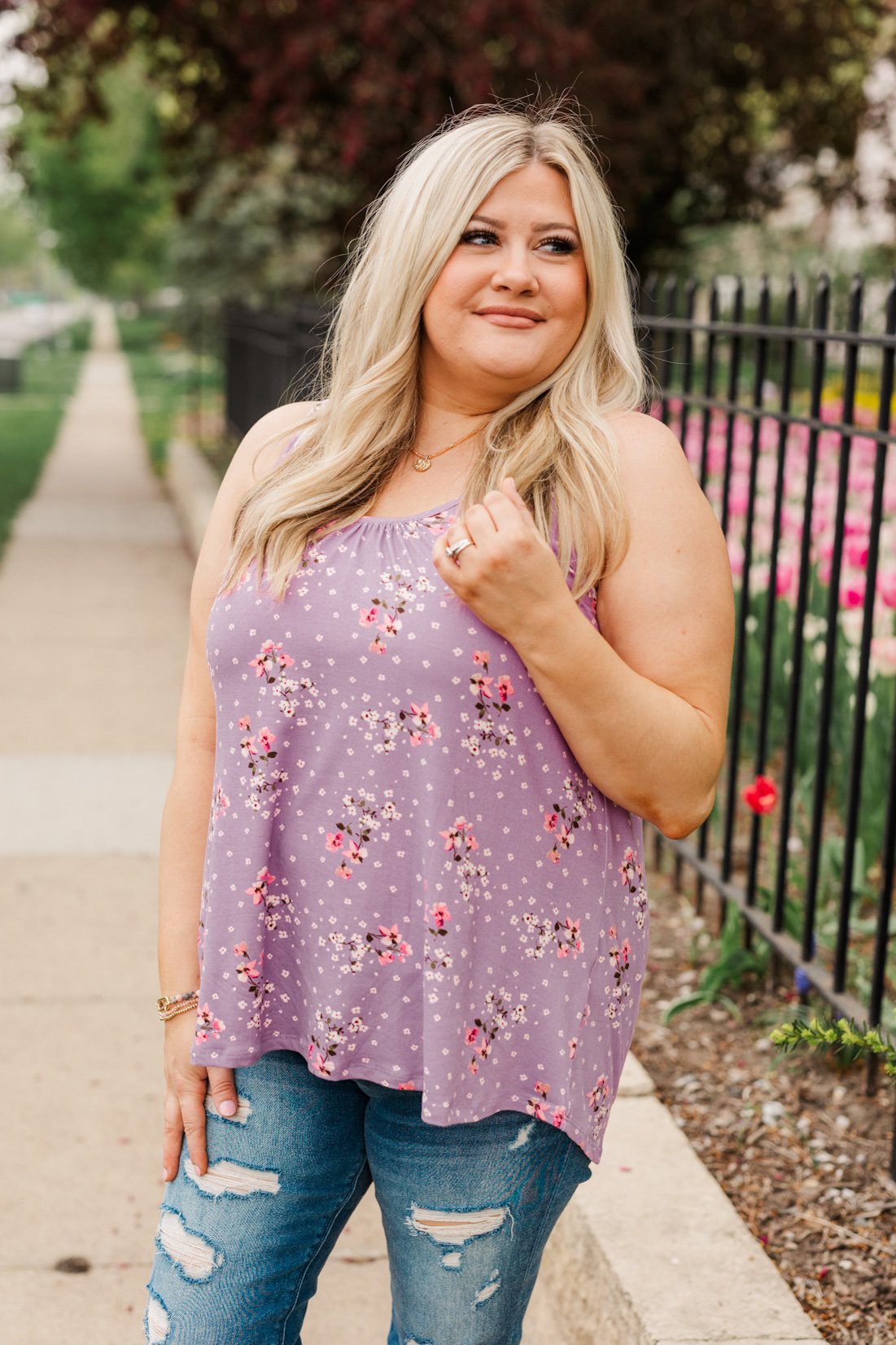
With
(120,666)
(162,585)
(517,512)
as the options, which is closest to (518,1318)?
(517,512)

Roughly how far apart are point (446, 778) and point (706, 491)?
3256 millimetres

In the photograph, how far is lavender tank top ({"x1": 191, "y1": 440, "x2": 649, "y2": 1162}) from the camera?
1.55 meters

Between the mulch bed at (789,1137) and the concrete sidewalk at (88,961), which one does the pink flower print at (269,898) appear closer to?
the concrete sidewalk at (88,961)

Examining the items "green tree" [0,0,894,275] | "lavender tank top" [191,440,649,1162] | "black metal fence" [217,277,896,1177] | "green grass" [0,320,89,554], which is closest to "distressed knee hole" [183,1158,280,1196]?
"lavender tank top" [191,440,649,1162]

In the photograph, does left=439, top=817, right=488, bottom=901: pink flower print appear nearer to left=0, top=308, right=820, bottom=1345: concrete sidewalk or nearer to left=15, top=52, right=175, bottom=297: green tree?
left=0, top=308, right=820, bottom=1345: concrete sidewalk

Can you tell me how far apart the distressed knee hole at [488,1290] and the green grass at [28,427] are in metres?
8.51

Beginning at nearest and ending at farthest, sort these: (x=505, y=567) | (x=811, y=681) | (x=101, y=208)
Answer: (x=505, y=567) → (x=811, y=681) → (x=101, y=208)

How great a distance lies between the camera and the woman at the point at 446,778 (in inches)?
61.1

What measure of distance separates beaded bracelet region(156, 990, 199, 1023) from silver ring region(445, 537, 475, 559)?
0.64 metres

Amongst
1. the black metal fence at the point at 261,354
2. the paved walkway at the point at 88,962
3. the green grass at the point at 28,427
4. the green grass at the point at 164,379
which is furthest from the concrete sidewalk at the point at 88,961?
the green grass at the point at 164,379

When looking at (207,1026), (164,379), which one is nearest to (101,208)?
(164,379)

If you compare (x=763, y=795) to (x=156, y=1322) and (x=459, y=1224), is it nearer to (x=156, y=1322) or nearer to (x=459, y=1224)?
(x=459, y=1224)

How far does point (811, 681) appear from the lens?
14.9ft

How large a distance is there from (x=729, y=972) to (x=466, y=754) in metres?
2.15
